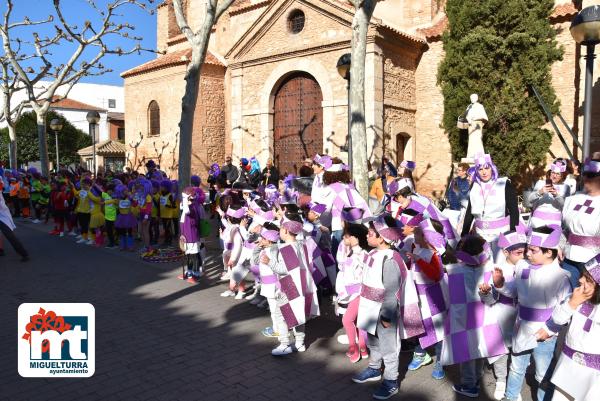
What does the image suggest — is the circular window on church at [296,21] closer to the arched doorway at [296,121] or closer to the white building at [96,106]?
the arched doorway at [296,121]

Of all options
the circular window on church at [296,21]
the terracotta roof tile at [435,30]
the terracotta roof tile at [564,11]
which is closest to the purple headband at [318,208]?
the terracotta roof tile at [564,11]

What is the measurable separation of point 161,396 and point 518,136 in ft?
40.0

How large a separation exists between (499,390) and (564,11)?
44.3 feet

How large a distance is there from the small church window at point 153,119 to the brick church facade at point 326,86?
168 cm

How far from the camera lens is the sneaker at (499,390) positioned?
151 inches

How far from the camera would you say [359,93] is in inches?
341

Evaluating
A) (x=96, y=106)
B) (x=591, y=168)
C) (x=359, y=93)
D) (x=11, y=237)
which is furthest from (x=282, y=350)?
(x=96, y=106)

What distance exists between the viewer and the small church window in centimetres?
2247

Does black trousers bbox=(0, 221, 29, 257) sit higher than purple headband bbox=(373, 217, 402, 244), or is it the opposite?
purple headband bbox=(373, 217, 402, 244)

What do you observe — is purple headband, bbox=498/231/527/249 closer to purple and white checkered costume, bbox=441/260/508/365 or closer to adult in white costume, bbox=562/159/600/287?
purple and white checkered costume, bbox=441/260/508/365

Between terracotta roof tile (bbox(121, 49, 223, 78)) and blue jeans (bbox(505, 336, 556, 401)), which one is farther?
terracotta roof tile (bbox(121, 49, 223, 78))

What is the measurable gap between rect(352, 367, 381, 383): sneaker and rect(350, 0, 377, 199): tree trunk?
190 inches

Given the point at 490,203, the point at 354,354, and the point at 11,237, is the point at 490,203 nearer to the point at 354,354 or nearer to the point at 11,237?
the point at 354,354

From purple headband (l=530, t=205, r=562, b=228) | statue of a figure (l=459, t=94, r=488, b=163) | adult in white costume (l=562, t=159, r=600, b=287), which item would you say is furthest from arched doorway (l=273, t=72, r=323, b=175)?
purple headband (l=530, t=205, r=562, b=228)
